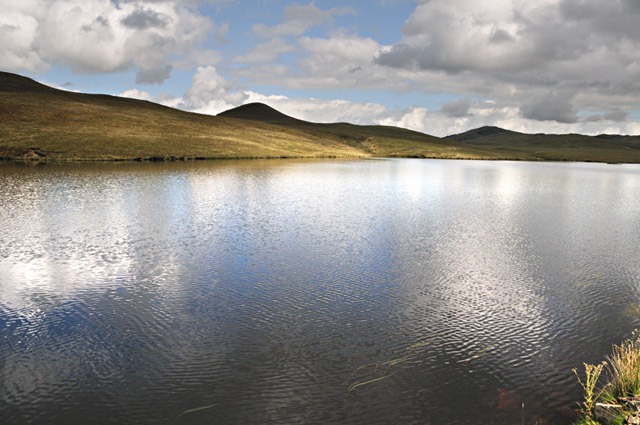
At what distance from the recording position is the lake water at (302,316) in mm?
8234

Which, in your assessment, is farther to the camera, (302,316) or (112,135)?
(112,135)

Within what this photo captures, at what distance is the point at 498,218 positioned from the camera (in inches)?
1138

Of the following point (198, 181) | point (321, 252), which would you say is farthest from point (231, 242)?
point (198, 181)

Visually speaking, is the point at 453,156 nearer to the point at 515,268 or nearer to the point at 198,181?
the point at 198,181

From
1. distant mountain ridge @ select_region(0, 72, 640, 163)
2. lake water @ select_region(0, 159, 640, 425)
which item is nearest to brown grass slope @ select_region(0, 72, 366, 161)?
distant mountain ridge @ select_region(0, 72, 640, 163)

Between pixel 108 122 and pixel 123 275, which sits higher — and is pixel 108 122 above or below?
above

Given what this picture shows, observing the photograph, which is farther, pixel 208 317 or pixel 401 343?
pixel 208 317

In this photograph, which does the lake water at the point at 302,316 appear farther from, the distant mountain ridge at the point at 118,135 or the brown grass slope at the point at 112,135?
the distant mountain ridge at the point at 118,135

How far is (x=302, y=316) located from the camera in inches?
477

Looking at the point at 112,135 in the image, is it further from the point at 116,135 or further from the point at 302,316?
the point at 302,316

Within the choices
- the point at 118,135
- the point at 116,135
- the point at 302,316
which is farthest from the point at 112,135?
the point at 302,316

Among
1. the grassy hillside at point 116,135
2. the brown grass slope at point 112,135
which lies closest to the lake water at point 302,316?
the brown grass slope at point 112,135

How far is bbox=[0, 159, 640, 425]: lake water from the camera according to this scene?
27.0 ft

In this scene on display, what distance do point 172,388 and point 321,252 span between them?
1116cm
